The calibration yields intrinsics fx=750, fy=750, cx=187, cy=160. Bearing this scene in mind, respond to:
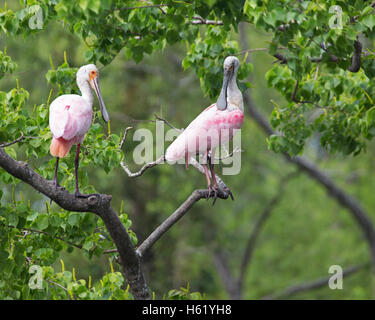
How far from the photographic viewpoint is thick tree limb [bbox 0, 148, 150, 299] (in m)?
5.16

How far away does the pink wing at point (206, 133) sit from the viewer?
597 cm

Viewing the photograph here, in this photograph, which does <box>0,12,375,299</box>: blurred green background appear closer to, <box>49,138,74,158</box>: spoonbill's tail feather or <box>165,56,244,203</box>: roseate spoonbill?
<box>165,56,244,203</box>: roseate spoonbill

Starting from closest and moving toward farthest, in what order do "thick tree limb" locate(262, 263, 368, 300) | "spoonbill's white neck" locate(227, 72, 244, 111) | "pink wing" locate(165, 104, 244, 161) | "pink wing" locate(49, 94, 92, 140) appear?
"pink wing" locate(49, 94, 92, 140) < "pink wing" locate(165, 104, 244, 161) < "spoonbill's white neck" locate(227, 72, 244, 111) < "thick tree limb" locate(262, 263, 368, 300)

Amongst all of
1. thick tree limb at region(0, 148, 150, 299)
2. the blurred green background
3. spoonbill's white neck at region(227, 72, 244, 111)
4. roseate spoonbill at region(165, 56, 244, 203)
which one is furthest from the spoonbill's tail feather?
the blurred green background

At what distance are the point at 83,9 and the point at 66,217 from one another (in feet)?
7.15

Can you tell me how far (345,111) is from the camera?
8.04 metres

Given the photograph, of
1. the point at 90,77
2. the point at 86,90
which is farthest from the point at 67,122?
the point at 90,77

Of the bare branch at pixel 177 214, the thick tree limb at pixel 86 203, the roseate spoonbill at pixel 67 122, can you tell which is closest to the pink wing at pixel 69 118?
the roseate spoonbill at pixel 67 122

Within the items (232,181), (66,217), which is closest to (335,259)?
(232,181)

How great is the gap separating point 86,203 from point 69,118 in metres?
0.65

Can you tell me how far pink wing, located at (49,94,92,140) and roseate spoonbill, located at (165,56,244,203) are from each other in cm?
78

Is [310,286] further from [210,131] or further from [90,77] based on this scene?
[90,77]

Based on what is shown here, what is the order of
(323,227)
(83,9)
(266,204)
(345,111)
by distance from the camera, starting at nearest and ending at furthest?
(83,9) → (345,111) → (266,204) → (323,227)
